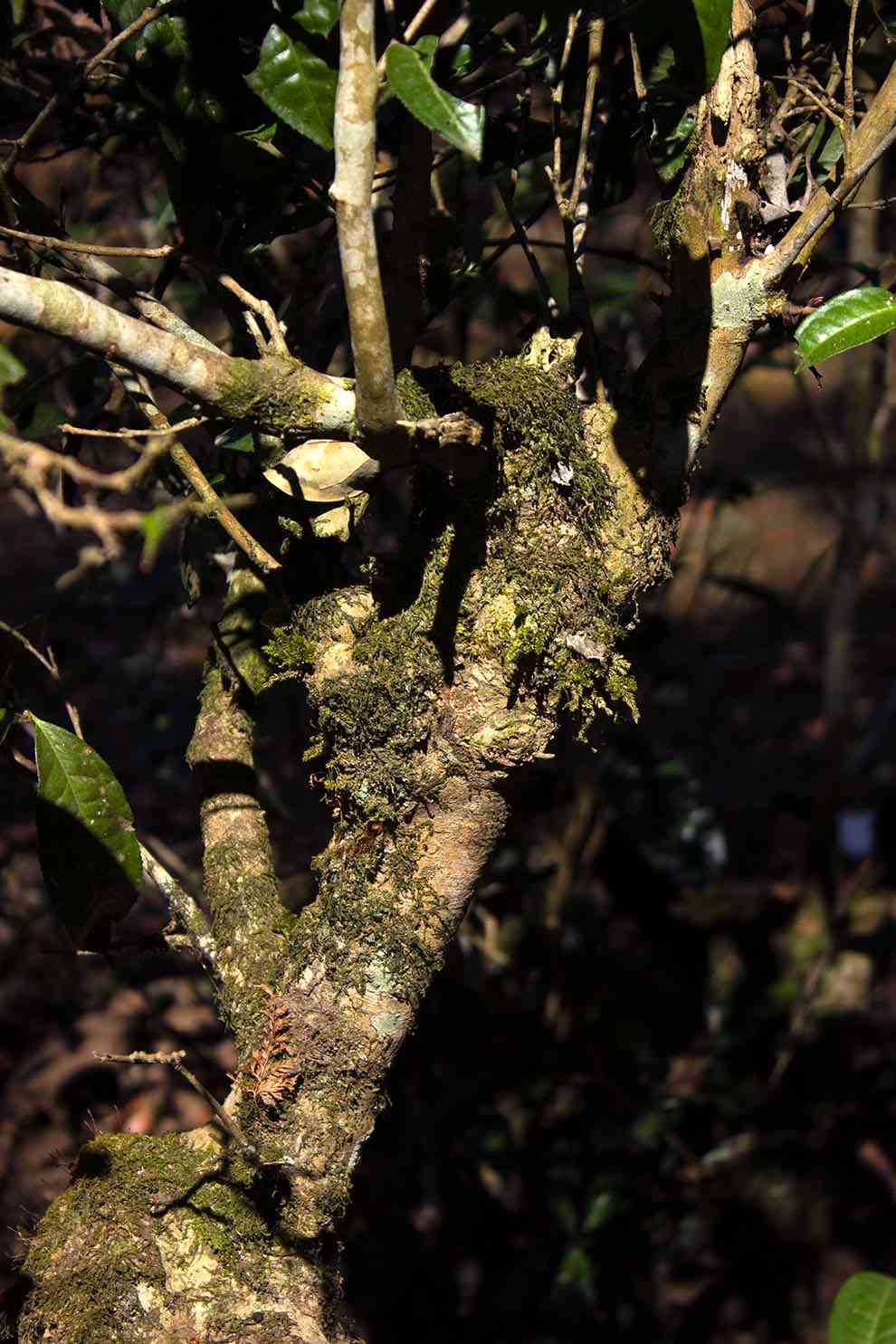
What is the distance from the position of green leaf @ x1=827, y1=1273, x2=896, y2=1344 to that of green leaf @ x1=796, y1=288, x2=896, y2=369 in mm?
1124

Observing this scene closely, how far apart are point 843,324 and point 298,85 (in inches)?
22.6

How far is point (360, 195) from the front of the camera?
2.85ft

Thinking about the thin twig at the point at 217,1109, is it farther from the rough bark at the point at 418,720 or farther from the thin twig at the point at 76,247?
the thin twig at the point at 76,247

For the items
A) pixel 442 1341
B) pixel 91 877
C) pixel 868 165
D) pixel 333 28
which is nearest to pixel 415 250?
pixel 333 28

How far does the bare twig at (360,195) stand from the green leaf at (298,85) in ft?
0.48

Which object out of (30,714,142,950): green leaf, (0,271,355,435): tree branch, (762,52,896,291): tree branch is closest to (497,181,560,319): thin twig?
(762,52,896,291): tree branch

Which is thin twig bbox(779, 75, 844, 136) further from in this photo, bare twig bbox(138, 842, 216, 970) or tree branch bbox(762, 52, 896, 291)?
bare twig bbox(138, 842, 216, 970)

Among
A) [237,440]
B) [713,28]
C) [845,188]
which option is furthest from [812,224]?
[237,440]

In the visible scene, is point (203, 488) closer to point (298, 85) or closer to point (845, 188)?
point (298, 85)

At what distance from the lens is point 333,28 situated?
102 cm

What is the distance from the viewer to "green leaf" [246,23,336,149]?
101cm

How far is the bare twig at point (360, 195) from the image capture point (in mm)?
847

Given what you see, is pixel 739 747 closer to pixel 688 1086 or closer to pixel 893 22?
pixel 688 1086

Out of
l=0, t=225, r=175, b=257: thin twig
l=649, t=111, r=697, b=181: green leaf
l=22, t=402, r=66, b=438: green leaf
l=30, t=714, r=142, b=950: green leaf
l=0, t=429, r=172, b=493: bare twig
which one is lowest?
l=30, t=714, r=142, b=950: green leaf
